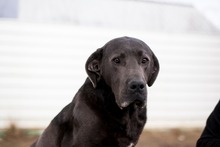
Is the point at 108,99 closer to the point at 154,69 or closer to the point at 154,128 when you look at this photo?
the point at 154,69

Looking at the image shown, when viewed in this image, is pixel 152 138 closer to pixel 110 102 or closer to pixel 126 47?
pixel 110 102

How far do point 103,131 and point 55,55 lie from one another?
13.4 ft

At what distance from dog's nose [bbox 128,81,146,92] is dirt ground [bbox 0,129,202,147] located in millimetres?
3596

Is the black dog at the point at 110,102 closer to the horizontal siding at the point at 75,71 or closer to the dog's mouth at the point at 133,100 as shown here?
the dog's mouth at the point at 133,100

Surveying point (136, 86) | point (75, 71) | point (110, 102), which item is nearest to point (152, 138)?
point (75, 71)

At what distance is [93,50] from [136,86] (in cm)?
435

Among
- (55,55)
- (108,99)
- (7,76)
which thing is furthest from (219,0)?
(108,99)

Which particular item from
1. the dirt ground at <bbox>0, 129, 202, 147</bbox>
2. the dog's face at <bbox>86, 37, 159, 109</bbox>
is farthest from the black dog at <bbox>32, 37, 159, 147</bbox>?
the dirt ground at <bbox>0, 129, 202, 147</bbox>

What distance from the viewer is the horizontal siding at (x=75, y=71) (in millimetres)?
6270

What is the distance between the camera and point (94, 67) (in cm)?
267

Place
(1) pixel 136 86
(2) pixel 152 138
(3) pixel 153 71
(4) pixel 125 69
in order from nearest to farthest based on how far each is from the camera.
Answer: (1) pixel 136 86
(4) pixel 125 69
(3) pixel 153 71
(2) pixel 152 138

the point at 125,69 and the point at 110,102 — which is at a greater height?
the point at 125,69

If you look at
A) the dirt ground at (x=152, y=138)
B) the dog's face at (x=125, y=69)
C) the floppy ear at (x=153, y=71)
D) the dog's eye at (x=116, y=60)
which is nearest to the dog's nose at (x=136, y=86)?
the dog's face at (x=125, y=69)

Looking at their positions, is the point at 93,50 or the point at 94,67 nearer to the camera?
the point at 94,67
